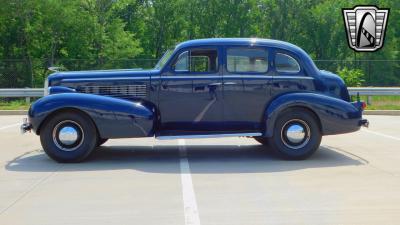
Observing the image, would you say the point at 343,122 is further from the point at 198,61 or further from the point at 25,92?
the point at 25,92

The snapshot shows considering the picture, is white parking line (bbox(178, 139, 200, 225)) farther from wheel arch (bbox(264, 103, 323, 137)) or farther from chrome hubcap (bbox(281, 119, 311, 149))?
chrome hubcap (bbox(281, 119, 311, 149))

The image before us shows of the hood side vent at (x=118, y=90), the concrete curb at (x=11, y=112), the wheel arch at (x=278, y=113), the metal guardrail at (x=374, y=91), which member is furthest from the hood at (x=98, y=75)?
the metal guardrail at (x=374, y=91)

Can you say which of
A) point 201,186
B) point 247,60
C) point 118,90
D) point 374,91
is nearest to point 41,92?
point 118,90

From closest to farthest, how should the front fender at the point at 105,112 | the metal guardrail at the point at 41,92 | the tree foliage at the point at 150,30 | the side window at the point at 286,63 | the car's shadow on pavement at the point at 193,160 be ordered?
the car's shadow on pavement at the point at 193,160, the front fender at the point at 105,112, the side window at the point at 286,63, the metal guardrail at the point at 41,92, the tree foliage at the point at 150,30

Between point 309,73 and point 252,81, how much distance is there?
40.2 inches

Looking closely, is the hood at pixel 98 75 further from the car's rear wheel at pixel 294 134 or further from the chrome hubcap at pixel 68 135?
the car's rear wheel at pixel 294 134

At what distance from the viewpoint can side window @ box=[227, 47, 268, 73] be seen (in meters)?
8.83

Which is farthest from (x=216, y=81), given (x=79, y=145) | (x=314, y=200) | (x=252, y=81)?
(x=314, y=200)

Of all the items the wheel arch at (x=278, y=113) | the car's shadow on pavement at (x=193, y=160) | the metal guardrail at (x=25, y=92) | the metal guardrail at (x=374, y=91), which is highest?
the wheel arch at (x=278, y=113)

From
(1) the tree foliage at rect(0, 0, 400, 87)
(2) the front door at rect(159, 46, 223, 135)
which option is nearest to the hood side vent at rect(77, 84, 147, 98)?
(2) the front door at rect(159, 46, 223, 135)

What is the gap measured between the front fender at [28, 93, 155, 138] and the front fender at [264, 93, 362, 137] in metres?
1.96

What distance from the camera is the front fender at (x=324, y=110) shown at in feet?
28.1

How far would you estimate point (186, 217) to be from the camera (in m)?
5.45

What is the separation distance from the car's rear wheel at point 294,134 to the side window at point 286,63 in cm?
72
